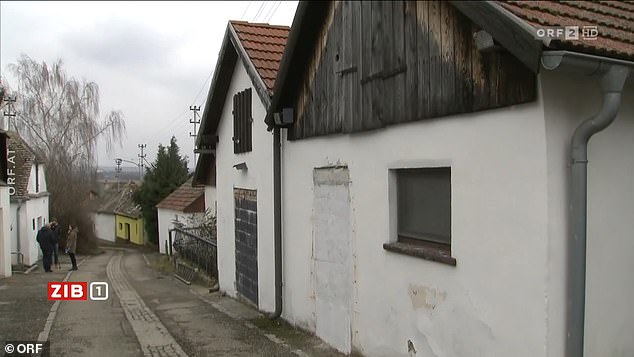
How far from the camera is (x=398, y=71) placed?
593cm

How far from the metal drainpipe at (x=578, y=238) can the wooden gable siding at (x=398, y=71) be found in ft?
1.52

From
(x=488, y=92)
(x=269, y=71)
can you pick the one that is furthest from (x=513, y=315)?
(x=269, y=71)

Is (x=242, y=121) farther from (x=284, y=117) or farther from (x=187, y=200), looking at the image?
(x=187, y=200)

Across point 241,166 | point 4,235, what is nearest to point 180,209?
point 4,235

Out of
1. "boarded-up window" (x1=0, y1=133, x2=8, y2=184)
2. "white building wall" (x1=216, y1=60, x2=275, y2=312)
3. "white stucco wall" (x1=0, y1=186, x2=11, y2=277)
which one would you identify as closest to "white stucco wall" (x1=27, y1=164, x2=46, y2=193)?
"white stucco wall" (x1=0, y1=186, x2=11, y2=277)

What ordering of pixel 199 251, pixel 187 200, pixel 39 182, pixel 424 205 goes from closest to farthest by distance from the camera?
pixel 424 205 → pixel 199 251 → pixel 39 182 → pixel 187 200

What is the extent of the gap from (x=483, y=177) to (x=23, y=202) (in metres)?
23.5

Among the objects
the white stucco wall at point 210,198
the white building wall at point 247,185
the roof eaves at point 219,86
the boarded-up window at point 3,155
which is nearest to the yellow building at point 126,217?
the white stucco wall at point 210,198

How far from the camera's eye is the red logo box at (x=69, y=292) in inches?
541

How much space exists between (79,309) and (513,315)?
9863mm

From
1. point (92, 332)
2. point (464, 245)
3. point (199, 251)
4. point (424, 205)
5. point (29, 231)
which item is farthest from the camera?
point (29, 231)

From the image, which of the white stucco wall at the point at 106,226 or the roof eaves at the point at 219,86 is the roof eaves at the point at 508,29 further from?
the white stucco wall at the point at 106,226

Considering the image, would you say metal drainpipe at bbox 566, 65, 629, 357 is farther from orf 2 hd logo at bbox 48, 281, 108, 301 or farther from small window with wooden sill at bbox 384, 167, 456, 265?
orf 2 hd logo at bbox 48, 281, 108, 301

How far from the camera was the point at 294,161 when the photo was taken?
29.7ft
